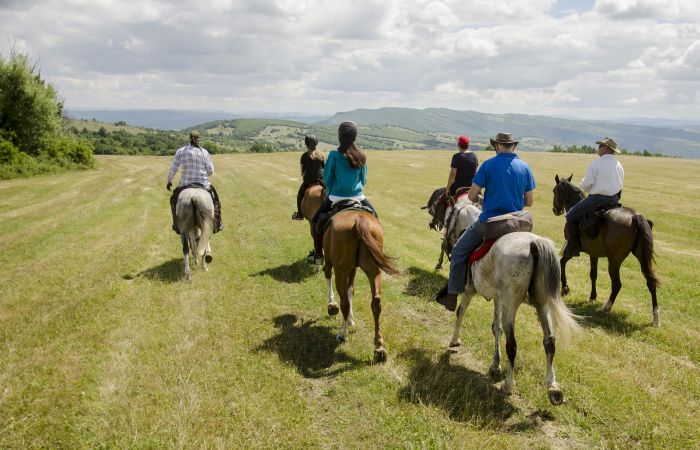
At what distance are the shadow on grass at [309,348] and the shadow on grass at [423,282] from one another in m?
2.90

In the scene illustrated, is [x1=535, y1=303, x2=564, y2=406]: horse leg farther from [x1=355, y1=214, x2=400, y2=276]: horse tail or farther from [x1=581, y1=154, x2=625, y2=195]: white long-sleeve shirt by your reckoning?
[x1=581, y1=154, x2=625, y2=195]: white long-sleeve shirt

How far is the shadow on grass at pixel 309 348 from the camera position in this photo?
662cm

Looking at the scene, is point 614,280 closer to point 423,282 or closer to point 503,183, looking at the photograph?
point 423,282

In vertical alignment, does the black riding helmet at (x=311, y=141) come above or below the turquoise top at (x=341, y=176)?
above

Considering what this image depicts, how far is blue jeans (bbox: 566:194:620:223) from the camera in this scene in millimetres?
9188

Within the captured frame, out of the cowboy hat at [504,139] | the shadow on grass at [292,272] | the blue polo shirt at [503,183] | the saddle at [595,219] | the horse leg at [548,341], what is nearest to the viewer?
the horse leg at [548,341]

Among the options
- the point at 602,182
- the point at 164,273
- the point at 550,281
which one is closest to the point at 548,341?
the point at 550,281

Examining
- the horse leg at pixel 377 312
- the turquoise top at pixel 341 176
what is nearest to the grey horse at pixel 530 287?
the horse leg at pixel 377 312

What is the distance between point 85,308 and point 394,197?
20.7 meters

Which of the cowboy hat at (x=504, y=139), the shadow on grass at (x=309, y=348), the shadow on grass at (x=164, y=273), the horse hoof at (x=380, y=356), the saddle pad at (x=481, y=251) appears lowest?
the shadow on grass at (x=309, y=348)

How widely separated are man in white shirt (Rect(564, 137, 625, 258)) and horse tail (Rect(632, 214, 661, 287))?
2.42 ft

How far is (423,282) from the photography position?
429 inches

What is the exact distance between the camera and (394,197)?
27.3 meters

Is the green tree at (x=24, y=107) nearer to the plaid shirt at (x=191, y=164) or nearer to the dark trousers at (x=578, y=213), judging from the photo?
the plaid shirt at (x=191, y=164)
